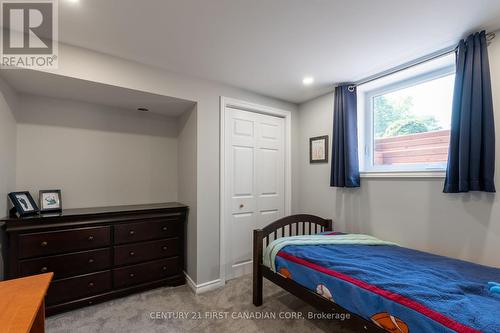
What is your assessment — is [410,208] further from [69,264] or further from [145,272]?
[69,264]

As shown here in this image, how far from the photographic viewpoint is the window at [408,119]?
2127 mm

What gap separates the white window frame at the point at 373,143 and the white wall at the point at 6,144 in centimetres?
346

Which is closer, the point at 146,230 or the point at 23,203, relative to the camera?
the point at 23,203

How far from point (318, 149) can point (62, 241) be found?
295cm

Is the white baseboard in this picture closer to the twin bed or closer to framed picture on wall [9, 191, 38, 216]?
the twin bed

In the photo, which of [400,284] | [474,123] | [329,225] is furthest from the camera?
[329,225]

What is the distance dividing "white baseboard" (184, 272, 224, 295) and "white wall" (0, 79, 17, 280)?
63.7 inches

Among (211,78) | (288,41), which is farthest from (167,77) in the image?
(288,41)

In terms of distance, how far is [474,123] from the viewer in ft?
5.62

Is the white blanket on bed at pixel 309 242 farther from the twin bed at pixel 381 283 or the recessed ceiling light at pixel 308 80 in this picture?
the recessed ceiling light at pixel 308 80

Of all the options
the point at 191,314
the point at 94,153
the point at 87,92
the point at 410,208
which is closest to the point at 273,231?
the point at 191,314

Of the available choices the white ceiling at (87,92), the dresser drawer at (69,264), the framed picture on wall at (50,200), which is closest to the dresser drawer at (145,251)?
the dresser drawer at (69,264)

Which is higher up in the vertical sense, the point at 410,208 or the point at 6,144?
the point at 6,144

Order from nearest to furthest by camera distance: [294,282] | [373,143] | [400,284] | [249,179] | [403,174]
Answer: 1. [400,284]
2. [294,282]
3. [403,174]
4. [373,143]
5. [249,179]
